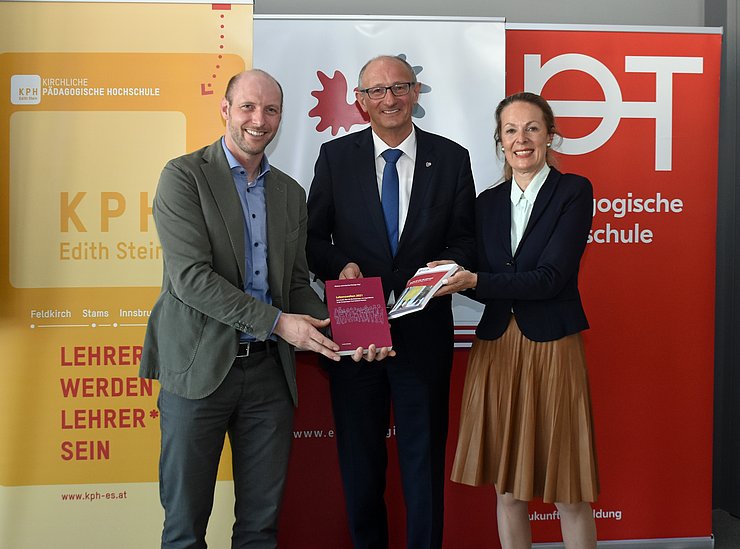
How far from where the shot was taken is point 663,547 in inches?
Answer: 146

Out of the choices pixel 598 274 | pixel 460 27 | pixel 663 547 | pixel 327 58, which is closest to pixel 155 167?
pixel 327 58

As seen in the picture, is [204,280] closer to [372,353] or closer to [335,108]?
[372,353]

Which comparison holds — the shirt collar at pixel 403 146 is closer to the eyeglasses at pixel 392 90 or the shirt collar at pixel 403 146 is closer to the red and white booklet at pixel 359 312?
the eyeglasses at pixel 392 90

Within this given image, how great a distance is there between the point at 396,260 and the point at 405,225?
141 mm

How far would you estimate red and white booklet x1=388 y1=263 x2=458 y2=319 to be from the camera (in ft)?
7.97

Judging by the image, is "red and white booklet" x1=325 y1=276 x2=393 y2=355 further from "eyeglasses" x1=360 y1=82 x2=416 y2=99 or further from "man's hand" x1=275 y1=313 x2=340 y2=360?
"eyeglasses" x1=360 y1=82 x2=416 y2=99

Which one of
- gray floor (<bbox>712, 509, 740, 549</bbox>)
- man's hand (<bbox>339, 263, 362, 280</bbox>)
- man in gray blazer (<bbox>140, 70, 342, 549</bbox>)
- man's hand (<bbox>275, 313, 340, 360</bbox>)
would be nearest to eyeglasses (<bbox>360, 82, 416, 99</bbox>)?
man in gray blazer (<bbox>140, 70, 342, 549</bbox>)

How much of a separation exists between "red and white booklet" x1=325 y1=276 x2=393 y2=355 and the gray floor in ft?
8.35

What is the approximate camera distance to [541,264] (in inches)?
102

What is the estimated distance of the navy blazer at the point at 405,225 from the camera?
2.79 meters

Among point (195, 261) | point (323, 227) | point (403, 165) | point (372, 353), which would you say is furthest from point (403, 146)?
point (195, 261)

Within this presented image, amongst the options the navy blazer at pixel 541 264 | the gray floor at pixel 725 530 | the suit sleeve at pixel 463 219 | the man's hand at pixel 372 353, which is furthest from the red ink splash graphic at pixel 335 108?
the gray floor at pixel 725 530

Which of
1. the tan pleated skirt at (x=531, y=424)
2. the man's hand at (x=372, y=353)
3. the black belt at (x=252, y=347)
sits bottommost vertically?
the tan pleated skirt at (x=531, y=424)

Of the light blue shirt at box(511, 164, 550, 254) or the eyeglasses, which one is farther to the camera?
the eyeglasses
